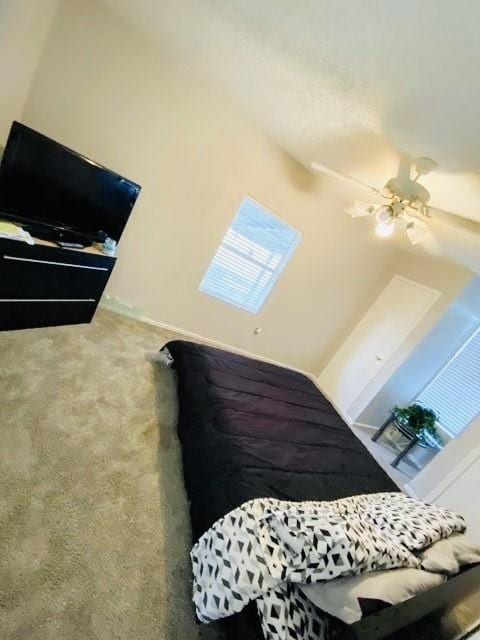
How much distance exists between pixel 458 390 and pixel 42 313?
4.63 metres

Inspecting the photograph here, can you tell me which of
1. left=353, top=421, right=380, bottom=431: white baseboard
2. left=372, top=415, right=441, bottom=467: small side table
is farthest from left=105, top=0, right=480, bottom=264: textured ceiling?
left=353, top=421, right=380, bottom=431: white baseboard

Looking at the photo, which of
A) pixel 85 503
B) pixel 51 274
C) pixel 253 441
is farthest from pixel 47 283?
pixel 253 441

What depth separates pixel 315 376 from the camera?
491 centimetres

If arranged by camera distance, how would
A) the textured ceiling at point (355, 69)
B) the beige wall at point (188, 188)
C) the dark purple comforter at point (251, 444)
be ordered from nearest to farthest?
1. the textured ceiling at point (355, 69)
2. the dark purple comforter at point (251, 444)
3. the beige wall at point (188, 188)

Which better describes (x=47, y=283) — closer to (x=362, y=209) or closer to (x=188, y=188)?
(x=188, y=188)

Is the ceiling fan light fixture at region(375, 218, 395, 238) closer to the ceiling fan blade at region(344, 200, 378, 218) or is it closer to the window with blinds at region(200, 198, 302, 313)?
the ceiling fan blade at region(344, 200, 378, 218)

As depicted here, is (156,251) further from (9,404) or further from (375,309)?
(375,309)

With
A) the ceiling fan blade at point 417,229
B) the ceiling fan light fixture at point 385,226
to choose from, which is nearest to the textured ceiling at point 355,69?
the ceiling fan blade at point 417,229

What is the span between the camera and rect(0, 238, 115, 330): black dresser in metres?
2.01

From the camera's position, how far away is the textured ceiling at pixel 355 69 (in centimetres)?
120

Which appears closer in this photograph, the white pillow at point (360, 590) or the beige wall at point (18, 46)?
the white pillow at point (360, 590)

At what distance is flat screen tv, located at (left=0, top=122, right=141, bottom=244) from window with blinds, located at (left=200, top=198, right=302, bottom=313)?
1.32m

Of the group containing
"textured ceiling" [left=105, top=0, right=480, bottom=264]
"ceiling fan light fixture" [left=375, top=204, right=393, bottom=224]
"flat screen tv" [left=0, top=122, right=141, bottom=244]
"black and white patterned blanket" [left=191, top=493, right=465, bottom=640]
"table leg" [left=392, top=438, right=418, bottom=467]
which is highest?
"textured ceiling" [left=105, top=0, right=480, bottom=264]

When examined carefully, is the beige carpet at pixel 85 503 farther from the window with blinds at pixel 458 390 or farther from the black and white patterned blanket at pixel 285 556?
the window with blinds at pixel 458 390
